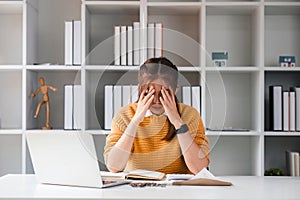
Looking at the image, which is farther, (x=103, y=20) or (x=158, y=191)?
(x=103, y=20)

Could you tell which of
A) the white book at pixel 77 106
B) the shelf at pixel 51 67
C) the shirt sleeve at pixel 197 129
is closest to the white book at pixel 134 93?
the shirt sleeve at pixel 197 129

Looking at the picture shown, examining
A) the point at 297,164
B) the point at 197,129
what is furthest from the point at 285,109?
the point at 197,129

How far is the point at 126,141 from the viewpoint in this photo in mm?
2205

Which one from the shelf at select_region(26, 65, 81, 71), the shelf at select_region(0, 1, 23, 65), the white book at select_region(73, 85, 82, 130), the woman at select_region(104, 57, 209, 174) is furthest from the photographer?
the shelf at select_region(0, 1, 23, 65)

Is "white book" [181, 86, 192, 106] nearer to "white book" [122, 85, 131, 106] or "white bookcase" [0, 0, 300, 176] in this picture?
"white book" [122, 85, 131, 106]

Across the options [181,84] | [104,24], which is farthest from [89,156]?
[104,24]

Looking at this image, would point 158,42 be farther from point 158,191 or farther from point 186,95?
point 158,191

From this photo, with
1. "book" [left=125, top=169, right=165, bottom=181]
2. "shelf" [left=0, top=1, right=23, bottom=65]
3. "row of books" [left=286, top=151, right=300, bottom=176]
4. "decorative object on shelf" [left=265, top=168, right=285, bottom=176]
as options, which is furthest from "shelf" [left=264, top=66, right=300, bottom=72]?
"shelf" [left=0, top=1, right=23, bottom=65]

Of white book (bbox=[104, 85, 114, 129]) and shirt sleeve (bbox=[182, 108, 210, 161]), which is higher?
white book (bbox=[104, 85, 114, 129])

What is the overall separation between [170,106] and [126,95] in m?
0.26

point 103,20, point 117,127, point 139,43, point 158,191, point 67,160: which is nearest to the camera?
point 158,191

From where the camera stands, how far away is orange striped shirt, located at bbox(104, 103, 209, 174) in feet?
7.07

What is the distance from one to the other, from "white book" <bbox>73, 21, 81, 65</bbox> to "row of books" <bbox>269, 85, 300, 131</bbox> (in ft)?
3.97

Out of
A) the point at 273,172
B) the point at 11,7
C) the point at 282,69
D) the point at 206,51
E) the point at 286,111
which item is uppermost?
the point at 11,7
